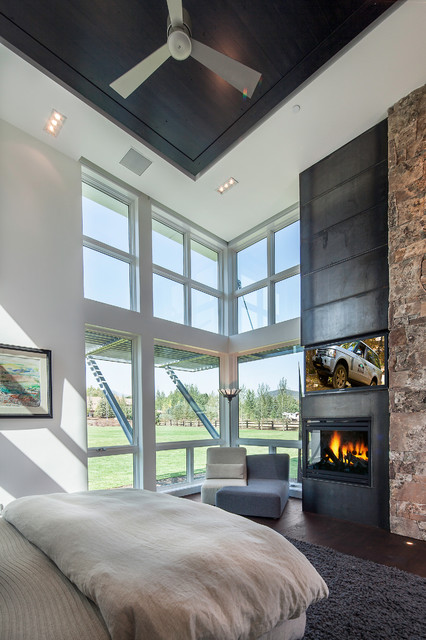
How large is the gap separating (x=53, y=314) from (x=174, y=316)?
2.28 metres

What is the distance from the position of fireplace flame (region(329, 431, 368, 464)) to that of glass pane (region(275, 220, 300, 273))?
9.67ft

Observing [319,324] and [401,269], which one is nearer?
[401,269]

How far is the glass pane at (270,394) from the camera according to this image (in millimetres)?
5977

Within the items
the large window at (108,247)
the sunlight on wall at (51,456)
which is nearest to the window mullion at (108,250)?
the large window at (108,247)

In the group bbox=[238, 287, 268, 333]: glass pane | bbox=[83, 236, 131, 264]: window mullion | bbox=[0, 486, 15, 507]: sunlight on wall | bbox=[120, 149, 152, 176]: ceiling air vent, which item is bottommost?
bbox=[0, 486, 15, 507]: sunlight on wall

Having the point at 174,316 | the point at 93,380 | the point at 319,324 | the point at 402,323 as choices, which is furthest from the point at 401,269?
the point at 93,380

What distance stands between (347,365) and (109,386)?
3.19 m

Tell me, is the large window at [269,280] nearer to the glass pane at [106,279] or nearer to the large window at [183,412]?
the large window at [183,412]

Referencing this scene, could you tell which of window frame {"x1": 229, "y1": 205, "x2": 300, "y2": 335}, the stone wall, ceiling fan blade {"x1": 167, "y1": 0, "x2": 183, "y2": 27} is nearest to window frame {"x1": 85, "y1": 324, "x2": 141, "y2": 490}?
window frame {"x1": 229, "y1": 205, "x2": 300, "y2": 335}

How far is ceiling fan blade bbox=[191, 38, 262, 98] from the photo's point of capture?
2.83 meters

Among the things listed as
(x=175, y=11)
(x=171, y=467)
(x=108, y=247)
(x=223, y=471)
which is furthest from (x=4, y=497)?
(x=175, y=11)

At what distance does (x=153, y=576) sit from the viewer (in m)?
1.33

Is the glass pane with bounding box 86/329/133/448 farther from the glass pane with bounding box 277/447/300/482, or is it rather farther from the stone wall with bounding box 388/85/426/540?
the stone wall with bounding box 388/85/426/540

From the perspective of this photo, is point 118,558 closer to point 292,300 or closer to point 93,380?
point 93,380
